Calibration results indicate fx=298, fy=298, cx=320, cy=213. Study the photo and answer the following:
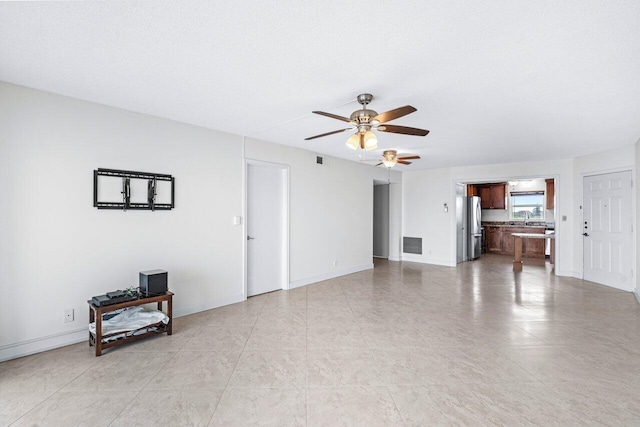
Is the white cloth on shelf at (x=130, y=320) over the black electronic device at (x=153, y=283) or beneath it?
beneath

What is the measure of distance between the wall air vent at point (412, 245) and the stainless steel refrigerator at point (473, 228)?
1448 millimetres

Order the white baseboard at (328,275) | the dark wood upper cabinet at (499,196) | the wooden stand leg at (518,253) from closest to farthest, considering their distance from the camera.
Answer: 1. the white baseboard at (328,275)
2. the wooden stand leg at (518,253)
3. the dark wood upper cabinet at (499,196)

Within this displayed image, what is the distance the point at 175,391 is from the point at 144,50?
98.1 inches

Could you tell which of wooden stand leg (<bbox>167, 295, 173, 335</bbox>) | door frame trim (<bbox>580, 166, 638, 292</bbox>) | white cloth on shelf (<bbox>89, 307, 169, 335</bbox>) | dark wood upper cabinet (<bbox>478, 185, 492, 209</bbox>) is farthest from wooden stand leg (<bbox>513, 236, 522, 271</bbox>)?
white cloth on shelf (<bbox>89, 307, 169, 335</bbox>)

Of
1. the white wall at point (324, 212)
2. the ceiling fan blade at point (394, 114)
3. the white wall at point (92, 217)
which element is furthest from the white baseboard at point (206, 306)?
the ceiling fan blade at point (394, 114)

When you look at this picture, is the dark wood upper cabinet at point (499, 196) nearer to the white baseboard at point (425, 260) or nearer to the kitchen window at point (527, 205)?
the kitchen window at point (527, 205)

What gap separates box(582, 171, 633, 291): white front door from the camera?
5062mm

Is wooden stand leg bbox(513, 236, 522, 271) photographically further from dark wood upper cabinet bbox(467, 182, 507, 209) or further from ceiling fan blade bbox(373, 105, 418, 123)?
ceiling fan blade bbox(373, 105, 418, 123)

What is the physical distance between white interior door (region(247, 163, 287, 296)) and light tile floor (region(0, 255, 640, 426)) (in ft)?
2.30

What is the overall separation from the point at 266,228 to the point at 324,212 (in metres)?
1.30

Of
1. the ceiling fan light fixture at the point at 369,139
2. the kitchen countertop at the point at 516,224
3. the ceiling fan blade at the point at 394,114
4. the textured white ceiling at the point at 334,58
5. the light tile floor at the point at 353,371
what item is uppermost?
the textured white ceiling at the point at 334,58

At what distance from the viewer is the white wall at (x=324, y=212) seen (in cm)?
514

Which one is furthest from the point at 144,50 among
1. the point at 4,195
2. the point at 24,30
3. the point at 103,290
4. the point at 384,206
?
the point at 384,206

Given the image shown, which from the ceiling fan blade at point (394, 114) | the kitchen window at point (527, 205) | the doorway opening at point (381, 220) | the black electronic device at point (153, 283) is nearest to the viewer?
the ceiling fan blade at point (394, 114)
